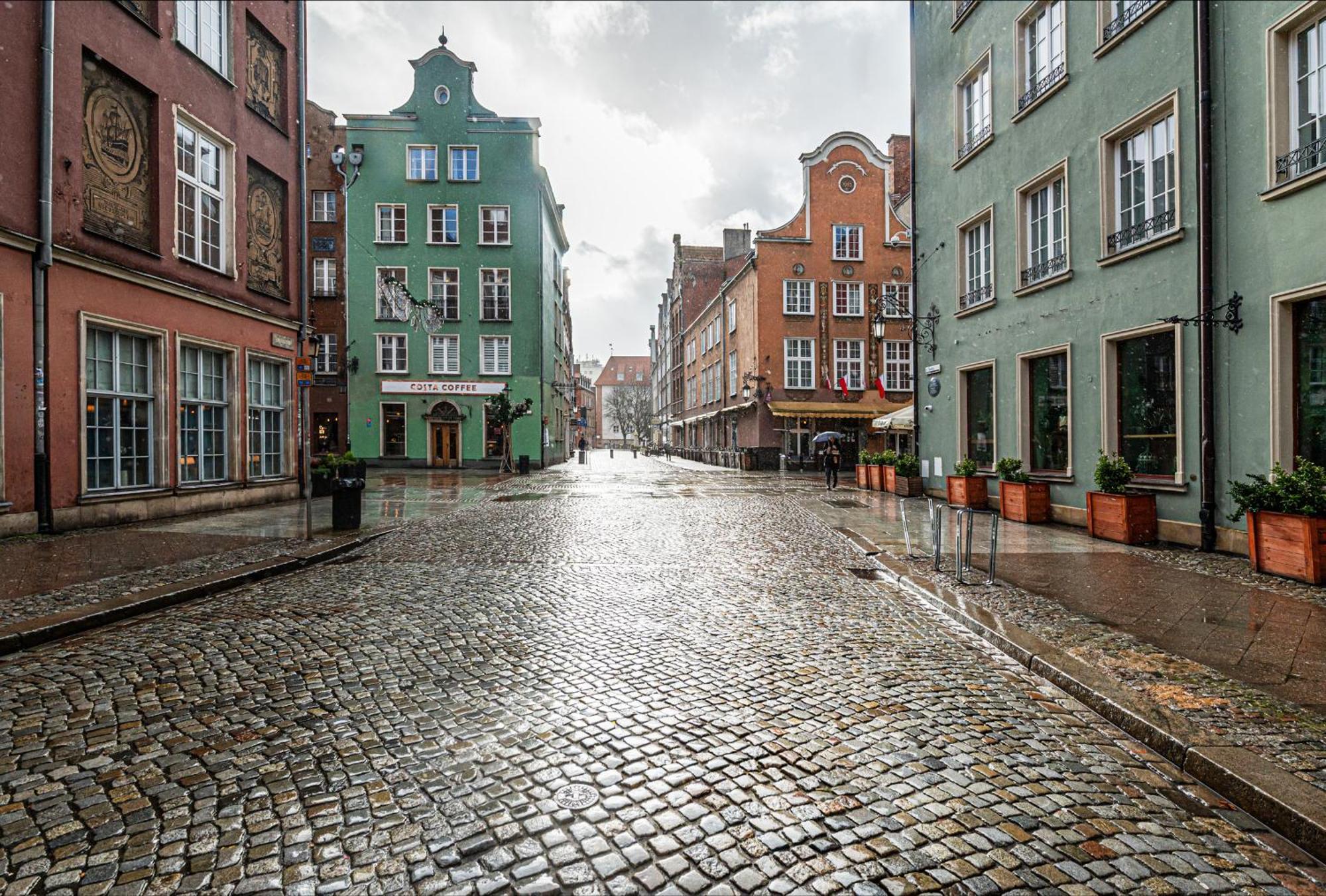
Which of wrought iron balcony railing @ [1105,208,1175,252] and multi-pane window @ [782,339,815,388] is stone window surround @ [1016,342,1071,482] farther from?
multi-pane window @ [782,339,815,388]

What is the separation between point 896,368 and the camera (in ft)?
111

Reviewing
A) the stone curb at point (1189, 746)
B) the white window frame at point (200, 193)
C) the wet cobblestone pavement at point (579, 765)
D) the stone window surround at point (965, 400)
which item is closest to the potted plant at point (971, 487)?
the stone window surround at point (965, 400)

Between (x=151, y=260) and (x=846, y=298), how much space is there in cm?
2887

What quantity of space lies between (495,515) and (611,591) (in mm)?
8026

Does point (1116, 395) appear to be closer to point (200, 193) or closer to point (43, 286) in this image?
point (43, 286)

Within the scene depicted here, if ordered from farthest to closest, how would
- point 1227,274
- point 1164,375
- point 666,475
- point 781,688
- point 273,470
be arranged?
point 666,475 < point 273,470 < point 1164,375 < point 1227,274 < point 781,688

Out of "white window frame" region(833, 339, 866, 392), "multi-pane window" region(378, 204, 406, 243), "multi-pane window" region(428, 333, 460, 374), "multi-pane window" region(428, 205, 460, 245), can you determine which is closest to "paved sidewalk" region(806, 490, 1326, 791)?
"white window frame" region(833, 339, 866, 392)

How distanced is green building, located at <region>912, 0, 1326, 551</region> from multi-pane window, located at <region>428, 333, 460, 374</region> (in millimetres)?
24853

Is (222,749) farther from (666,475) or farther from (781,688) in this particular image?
(666,475)

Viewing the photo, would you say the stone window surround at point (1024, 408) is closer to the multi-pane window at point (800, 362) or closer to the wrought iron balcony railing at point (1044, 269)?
the wrought iron balcony railing at point (1044, 269)

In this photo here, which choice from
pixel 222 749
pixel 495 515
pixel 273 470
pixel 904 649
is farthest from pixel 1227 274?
pixel 273 470

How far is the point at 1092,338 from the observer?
11578mm

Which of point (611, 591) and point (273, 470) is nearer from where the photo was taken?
point (611, 591)

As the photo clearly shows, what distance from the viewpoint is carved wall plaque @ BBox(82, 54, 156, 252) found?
439 inches
